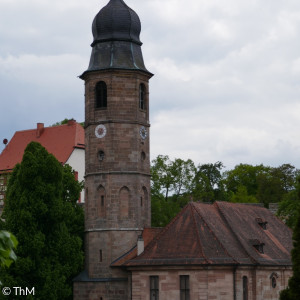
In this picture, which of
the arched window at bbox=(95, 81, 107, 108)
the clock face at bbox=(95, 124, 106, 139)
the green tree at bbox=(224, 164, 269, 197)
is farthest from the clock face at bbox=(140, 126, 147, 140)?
the green tree at bbox=(224, 164, 269, 197)

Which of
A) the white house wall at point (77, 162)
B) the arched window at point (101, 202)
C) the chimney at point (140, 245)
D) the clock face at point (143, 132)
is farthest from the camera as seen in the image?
the white house wall at point (77, 162)

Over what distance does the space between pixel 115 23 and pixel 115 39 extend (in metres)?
1.02

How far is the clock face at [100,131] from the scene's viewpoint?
43938 mm

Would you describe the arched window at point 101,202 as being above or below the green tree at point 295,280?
above

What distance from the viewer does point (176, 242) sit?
4084 cm

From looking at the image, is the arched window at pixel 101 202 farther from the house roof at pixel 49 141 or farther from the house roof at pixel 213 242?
the house roof at pixel 49 141

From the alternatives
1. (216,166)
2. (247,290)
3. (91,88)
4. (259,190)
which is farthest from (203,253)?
(259,190)

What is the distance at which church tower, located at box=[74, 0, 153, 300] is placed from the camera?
141 feet

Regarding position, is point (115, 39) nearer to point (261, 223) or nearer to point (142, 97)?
point (142, 97)

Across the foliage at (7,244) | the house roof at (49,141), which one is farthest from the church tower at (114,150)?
the foliage at (7,244)

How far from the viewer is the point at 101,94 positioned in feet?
146

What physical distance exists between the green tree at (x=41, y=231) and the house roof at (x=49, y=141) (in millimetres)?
33893

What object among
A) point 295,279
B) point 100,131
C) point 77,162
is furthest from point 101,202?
point 77,162

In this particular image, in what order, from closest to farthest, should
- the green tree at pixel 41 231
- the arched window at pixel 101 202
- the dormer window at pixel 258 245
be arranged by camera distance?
the green tree at pixel 41 231 < the arched window at pixel 101 202 < the dormer window at pixel 258 245
